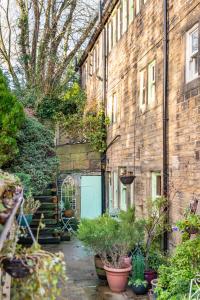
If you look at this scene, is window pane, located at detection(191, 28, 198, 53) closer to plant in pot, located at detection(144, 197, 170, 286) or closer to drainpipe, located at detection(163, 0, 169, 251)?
drainpipe, located at detection(163, 0, 169, 251)

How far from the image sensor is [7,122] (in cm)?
1122

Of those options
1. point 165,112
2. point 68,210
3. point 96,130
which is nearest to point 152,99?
point 165,112

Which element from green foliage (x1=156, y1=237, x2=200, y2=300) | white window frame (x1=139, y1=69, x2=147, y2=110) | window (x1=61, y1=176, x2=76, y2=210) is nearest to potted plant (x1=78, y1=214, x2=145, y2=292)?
green foliage (x1=156, y1=237, x2=200, y2=300)

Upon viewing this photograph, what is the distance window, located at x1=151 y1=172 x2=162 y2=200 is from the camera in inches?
386

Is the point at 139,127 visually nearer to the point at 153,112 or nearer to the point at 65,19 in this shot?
the point at 153,112

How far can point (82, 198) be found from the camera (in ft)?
53.2

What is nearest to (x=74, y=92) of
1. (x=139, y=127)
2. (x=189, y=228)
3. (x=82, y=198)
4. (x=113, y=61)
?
(x=113, y=61)

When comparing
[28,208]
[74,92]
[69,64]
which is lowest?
[28,208]

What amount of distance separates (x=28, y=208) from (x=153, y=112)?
3.97 m

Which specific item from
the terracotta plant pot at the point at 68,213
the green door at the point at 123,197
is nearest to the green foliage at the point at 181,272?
the green door at the point at 123,197

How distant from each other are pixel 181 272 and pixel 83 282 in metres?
3.80

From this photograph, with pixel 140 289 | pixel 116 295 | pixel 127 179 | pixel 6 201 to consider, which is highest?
pixel 6 201

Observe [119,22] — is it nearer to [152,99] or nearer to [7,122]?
[152,99]

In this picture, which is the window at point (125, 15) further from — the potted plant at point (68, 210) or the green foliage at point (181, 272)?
the green foliage at point (181, 272)
